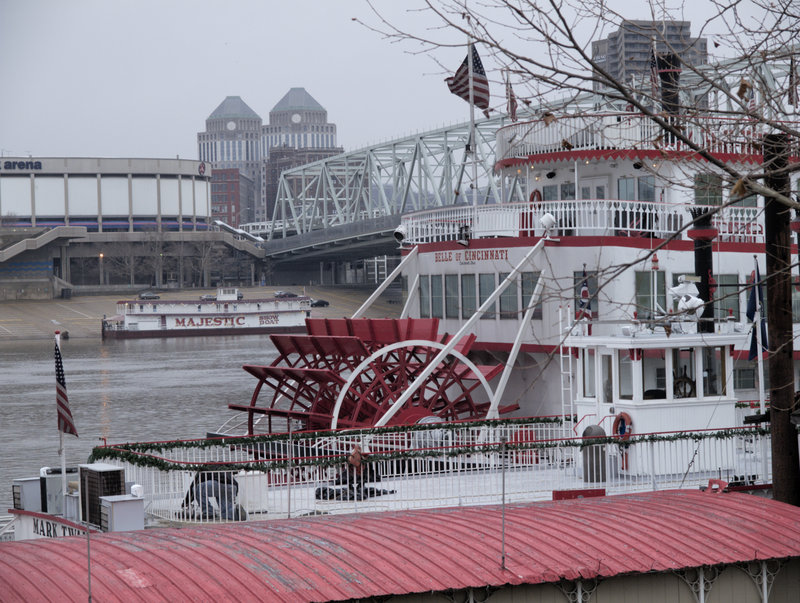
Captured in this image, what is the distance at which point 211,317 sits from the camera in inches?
2721

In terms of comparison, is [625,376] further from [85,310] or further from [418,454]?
[85,310]

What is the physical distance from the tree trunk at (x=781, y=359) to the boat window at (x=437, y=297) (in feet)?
37.2

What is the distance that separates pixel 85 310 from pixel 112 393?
3719 centimetres

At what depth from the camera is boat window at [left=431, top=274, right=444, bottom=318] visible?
21719 millimetres

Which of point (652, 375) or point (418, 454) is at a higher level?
point (652, 375)

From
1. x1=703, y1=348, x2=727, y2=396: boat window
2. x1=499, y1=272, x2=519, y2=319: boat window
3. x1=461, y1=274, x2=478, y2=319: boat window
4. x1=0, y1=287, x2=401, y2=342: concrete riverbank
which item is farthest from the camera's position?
x1=0, y1=287, x2=401, y2=342: concrete riverbank

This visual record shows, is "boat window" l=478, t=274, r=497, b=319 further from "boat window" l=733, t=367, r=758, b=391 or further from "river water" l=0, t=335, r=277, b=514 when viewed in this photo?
"river water" l=0, t=335, r=277, b=514

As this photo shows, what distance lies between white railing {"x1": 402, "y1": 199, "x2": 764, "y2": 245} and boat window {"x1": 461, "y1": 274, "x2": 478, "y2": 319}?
771 millimetres

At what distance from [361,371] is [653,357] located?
7008mm

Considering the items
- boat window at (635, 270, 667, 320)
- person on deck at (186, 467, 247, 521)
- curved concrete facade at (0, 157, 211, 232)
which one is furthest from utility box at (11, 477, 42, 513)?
curved concrete facade at (0, 157, 211, 232)

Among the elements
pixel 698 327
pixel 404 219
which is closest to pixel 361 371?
pixel 404 219

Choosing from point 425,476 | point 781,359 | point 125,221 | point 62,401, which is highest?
point 125,221

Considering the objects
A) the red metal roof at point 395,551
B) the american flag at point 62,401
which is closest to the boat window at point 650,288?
the red metal roof at point 395,551

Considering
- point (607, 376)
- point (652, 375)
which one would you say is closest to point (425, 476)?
point (607, 376)
